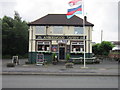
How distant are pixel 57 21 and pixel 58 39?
3.43 metres

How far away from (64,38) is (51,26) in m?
3.01

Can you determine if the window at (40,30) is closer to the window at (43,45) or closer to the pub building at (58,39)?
the pub building at (58,39)

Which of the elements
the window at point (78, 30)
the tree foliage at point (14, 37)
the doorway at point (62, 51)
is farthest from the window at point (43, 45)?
the tree foliage at point (14, 37)

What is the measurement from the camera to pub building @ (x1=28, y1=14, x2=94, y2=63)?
86.5 feet

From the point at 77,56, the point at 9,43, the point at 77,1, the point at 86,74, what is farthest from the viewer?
the point at 9,43

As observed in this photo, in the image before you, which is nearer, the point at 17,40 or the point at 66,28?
the point at 66,28

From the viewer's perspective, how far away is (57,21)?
90.7 feet

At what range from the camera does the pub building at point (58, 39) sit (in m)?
26.4

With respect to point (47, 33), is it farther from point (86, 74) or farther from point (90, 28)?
point (86, 74)

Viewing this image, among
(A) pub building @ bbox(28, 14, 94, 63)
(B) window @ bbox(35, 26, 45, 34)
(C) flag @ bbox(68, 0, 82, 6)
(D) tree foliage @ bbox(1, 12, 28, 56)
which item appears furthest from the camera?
(D) tree foliage @ bbox(1, 12, 28, 56)

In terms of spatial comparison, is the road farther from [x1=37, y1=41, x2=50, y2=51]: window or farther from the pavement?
[x1=37, y1=41, x2=50, y2=51]: window

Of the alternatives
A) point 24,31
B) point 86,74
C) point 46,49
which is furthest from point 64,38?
point 24,31

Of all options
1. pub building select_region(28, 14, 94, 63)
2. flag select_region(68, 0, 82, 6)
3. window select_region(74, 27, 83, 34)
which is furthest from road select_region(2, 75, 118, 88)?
window select_region(74, 27, 83, 34)

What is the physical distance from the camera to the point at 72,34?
2664 cm
